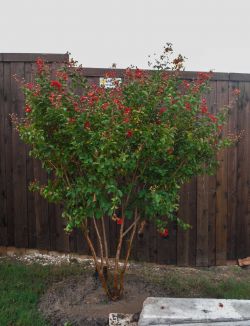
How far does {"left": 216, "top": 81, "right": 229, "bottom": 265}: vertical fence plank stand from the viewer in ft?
15.5

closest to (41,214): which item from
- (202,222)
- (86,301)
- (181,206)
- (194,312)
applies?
(86,301)

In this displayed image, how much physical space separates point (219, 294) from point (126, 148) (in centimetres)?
187

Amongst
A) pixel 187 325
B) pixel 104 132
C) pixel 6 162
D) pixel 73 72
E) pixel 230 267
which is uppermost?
pixel 73 72

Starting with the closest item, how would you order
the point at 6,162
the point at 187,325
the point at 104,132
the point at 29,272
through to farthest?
the point at 187,325
the point at 104,132
the point at 29,272
the point at 6,162

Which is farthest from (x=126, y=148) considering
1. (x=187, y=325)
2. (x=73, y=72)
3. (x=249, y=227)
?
(x=249, y=227)

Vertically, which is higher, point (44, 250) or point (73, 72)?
point (73, 72)

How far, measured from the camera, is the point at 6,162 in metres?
4.73

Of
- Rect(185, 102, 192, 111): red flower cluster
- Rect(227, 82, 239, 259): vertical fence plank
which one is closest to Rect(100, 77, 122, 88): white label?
Rect(185, 102, 192, 111): red flower cluster

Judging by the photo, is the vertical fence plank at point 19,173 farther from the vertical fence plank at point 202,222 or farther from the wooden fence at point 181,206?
the vertical fence plank at point 202,222

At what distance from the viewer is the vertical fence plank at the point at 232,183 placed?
4.77 metres

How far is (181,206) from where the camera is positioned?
4754 mm

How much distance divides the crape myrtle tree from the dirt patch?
0.46ft

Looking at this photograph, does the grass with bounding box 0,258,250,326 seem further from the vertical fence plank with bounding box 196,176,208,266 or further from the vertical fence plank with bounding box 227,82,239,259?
the vertical fence plank with bounding box 227,82,239,259

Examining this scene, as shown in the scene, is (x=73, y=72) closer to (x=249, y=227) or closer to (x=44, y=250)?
(x=44, y=250)
